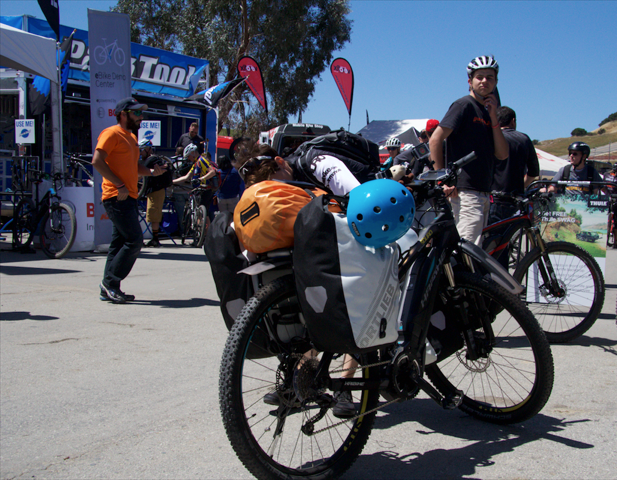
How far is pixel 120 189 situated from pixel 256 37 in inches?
1146

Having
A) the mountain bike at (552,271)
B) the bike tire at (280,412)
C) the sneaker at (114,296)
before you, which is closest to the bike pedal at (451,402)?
the bike tire at (280,412)

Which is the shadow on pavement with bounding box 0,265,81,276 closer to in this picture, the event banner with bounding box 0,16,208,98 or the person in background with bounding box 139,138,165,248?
the person in background with bounding box 139,138,165,248

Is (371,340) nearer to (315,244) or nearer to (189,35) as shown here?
(315,244)

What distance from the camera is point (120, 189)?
5.78m

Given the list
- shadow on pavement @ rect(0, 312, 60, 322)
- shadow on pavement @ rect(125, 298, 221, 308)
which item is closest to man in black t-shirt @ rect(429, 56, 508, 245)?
shadow on pavement @ rect(125, 298, 221, 308)

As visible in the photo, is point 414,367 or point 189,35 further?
point 189,35

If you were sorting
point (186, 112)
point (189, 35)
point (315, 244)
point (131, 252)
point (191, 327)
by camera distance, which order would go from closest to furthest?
point (315, 244)
point (191, 327)
point (131, 252)
point (186, 112)
point (189, 35)

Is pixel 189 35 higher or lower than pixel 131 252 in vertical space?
higher

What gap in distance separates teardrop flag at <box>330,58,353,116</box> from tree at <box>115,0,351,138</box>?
8060 millimetres

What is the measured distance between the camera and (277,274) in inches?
95.2

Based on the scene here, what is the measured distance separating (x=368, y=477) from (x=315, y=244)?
1058 mm

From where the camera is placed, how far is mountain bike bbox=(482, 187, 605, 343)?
447 centimetres

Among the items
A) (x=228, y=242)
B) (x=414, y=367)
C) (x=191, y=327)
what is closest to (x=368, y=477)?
(x=414, y=367)

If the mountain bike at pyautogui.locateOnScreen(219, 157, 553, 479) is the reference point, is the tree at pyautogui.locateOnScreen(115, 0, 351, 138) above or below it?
above
